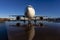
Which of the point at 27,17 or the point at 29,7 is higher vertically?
the point at 29,7

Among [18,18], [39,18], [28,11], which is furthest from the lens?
[39,18]

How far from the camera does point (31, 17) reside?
26.1 meters

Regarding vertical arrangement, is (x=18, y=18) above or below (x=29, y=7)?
below

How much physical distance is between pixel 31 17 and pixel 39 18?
424 cm

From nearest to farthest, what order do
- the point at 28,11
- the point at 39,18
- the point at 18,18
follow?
1. the point at 28,11
2. the point at 18,18
3. the point at 39,18

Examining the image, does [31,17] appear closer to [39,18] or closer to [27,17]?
[27,17]

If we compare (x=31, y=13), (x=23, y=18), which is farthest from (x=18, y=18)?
(x=31, y=13)

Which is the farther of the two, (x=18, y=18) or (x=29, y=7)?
(x=18, y=18)

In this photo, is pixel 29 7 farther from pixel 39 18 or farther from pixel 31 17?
pixel 39 18

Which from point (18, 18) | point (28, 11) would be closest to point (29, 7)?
point (28, 11)

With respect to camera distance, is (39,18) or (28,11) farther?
(39,18)

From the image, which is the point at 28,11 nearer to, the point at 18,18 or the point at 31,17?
the point at 31,17

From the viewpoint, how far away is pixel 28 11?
986 inches

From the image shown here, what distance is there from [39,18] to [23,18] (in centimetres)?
389
